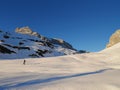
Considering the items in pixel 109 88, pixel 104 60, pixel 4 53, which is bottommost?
pixel 109 88

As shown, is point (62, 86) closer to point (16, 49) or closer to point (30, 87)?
point (30, 87)

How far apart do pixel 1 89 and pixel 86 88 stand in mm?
3725

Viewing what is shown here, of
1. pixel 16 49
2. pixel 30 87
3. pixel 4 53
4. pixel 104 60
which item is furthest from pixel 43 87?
pixel 16 49

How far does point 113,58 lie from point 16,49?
66.0m

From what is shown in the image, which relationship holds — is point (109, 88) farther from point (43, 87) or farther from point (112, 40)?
point (112, 40)

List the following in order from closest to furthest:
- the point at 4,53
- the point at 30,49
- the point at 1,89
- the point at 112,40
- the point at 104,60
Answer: the point at 1,89, the point at 104,60, the point at 112,40, the point at 4,53, the point at 30,49

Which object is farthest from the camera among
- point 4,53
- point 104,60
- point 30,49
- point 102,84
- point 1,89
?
point 30,49

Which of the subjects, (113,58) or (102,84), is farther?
(113,58)

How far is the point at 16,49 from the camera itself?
93312 mm

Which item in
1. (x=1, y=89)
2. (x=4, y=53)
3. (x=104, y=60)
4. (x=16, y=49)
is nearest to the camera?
(x=1, y=89)

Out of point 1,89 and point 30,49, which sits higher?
point 30,49

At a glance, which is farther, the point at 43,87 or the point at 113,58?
the point at 113,58

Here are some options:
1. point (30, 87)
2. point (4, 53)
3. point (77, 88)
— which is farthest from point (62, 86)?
point (4, 53)

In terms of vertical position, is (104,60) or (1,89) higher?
(104,60)
